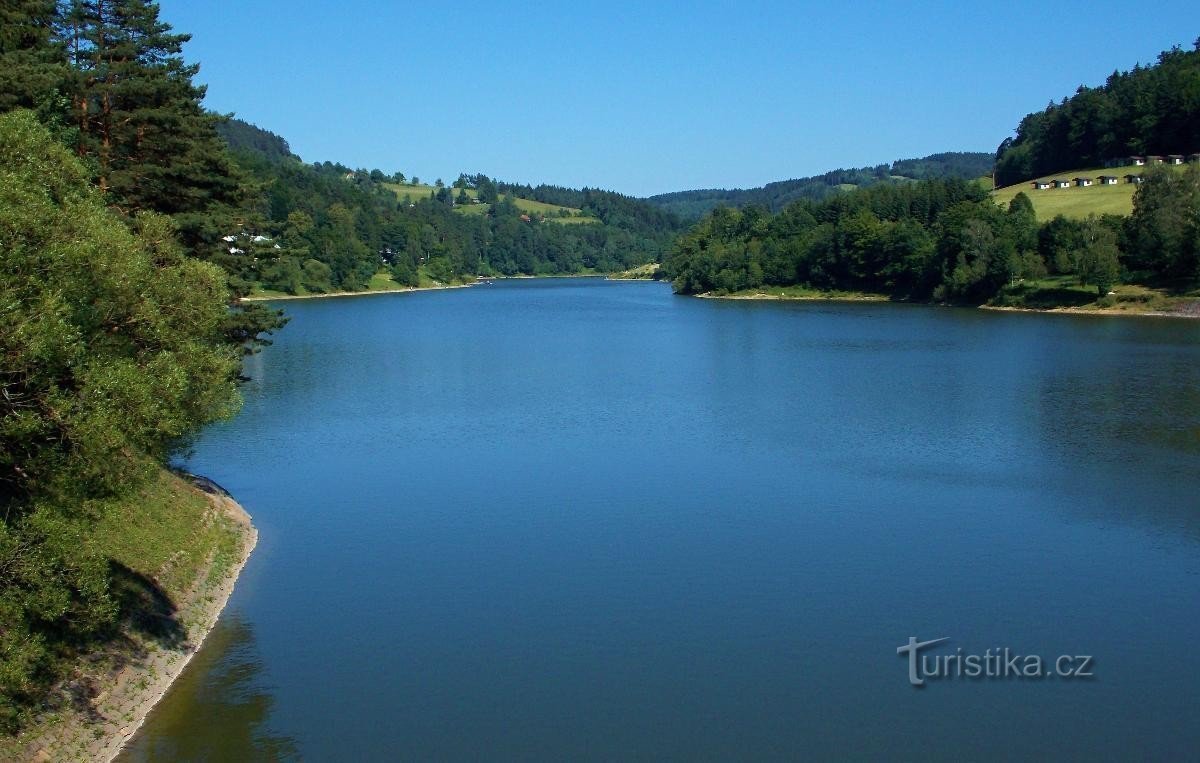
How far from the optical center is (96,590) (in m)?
9.30

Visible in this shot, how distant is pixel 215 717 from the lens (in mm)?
12547

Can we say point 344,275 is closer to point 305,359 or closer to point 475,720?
point 305,359

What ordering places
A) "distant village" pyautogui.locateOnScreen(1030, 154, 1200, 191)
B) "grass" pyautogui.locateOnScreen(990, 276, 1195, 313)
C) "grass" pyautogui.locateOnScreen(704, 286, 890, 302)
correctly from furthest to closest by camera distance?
"distant village" pyautogui.locateOnScreen(1030, 154, 1200, 191)
"grass" pyautogui.locateOnScreen(704, 286, 890, 302)
"grass" pyautogui.locateOnScreen(990, 276, 1195, 313)

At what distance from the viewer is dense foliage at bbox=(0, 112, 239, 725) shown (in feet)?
28.4

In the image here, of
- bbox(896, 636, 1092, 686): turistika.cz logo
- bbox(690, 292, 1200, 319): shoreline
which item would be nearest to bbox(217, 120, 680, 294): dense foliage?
bbox(690, 292, 1200, 319): shoreline

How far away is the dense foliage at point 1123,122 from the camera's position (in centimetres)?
10131

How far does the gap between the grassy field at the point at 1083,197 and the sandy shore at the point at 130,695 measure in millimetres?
72608

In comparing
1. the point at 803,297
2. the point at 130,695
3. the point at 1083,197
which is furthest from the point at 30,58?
the point at 1083,197

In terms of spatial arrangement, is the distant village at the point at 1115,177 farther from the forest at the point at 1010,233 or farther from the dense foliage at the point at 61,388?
the dense foliage at the point at 61,388

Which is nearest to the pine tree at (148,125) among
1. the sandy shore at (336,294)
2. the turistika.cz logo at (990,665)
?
the turistika.cz logo at (990,665)

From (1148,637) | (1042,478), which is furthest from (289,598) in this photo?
(1042,478)

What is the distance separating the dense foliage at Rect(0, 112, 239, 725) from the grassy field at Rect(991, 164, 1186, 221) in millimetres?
74912

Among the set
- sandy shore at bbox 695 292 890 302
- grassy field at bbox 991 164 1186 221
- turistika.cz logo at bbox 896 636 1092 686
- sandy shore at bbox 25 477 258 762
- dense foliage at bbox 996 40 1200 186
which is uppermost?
dense foliage at bbox 996 40 1200 186

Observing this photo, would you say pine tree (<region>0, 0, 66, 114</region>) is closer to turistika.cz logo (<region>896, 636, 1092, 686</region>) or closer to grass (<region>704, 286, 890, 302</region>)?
turistika.cz logo (<region>896, 636, 1092, 686</region>)
